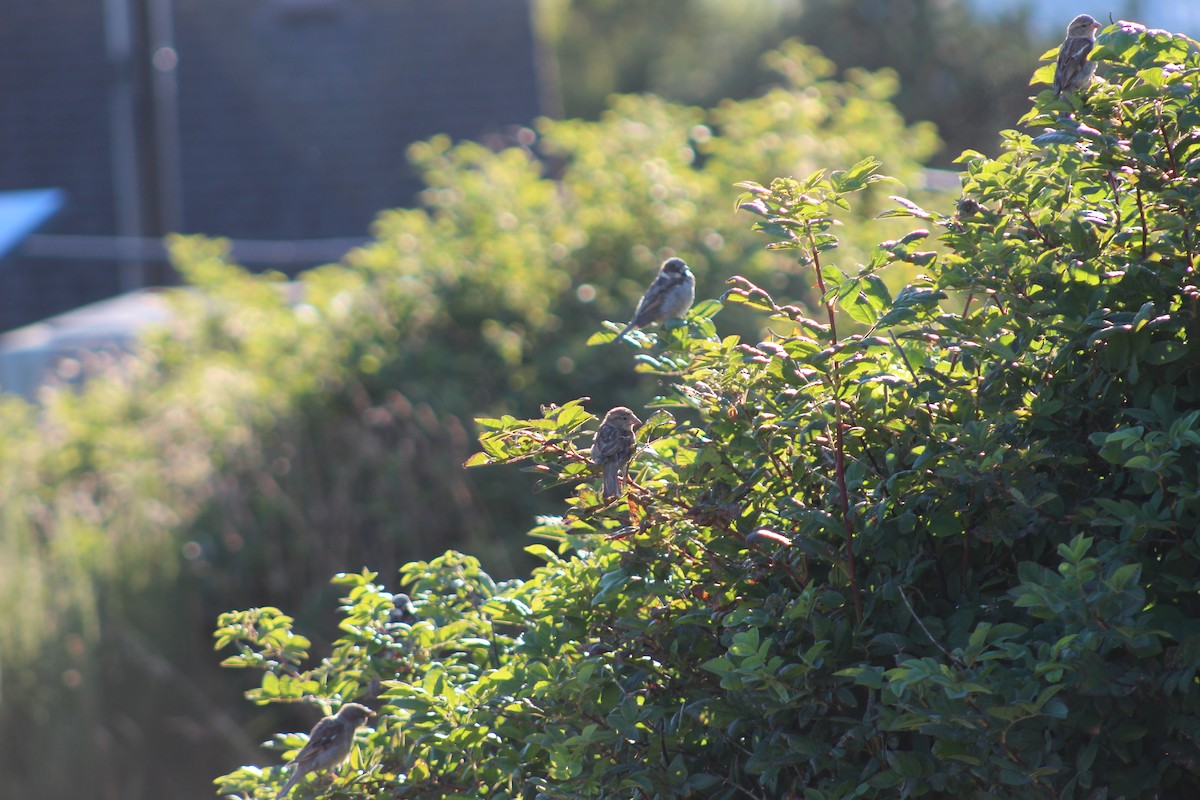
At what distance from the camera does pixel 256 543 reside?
22.0 feet

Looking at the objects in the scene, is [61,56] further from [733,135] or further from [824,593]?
[824,593]

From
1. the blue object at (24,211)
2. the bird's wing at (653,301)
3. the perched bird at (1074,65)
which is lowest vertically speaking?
the blue object at (24,211)

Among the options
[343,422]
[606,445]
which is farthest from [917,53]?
[606,445]

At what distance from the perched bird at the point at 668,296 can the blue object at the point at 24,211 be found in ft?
37.7

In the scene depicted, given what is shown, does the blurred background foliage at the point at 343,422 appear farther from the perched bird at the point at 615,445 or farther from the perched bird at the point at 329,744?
the perched bird at the point at 615,445

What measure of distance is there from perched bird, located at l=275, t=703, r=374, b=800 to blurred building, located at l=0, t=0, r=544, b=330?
14745 millimetres

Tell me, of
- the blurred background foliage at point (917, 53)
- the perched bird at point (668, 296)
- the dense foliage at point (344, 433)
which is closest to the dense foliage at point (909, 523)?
the perched bird at point (668, 296)

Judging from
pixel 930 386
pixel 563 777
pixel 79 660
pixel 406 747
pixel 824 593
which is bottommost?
pixel 79 660

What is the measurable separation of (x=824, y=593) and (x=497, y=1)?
16653mm

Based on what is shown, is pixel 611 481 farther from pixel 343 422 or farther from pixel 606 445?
pixel 343 422

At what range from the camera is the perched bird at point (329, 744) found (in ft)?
9.14

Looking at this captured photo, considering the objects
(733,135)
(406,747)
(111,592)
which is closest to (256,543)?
(111,592)

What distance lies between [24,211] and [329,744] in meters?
14.7

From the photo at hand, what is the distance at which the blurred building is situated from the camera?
17.6 m
